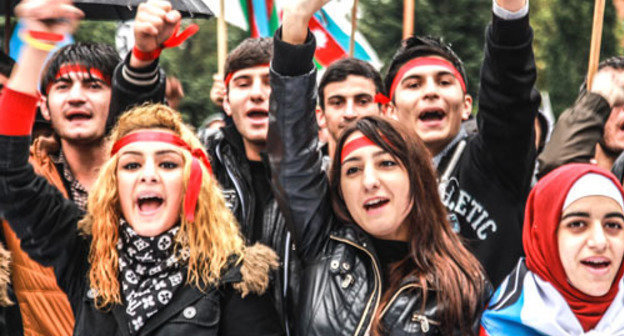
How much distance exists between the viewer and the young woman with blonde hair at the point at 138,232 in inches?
125

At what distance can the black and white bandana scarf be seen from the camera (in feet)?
10.9

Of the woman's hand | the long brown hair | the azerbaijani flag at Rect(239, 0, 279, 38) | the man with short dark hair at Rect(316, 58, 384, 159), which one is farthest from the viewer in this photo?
the azerbaijani flag at Rect(239, 0, 279, 38)

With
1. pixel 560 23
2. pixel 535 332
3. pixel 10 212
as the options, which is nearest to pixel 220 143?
pixel 10 212

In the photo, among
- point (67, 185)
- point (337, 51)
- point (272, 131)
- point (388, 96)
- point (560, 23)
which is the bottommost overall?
point (67, 185)

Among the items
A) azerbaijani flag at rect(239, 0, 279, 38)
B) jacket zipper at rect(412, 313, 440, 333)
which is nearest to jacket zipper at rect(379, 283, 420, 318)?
jacket zipper at rect(412, 313, 440, 333)

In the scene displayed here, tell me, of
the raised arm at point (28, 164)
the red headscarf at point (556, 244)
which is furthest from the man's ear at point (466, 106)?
the raised arm at point (28, 164)

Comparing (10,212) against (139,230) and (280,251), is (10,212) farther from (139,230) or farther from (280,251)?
(280,251)

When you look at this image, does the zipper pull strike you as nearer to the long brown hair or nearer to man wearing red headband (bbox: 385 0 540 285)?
the long brown hair

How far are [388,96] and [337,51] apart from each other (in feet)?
9.39

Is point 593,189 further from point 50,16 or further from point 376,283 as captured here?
point 50,16

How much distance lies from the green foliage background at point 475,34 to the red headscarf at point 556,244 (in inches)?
538

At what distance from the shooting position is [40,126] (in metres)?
4.66

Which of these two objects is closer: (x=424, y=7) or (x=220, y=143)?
(x=220, y=143)

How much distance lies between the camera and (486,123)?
12.4 feet
